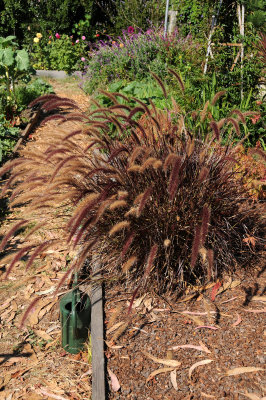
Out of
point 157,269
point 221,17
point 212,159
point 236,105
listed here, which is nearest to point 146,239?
point 157,269

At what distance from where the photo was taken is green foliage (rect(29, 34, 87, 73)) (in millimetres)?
10477

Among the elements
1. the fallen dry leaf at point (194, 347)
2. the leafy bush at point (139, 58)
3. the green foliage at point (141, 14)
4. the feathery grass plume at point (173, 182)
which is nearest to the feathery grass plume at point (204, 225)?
the feathery grass plume at point (173, 182)

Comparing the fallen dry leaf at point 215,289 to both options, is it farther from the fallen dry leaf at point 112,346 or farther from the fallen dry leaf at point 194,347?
the fallen dry leaf at point 112,346

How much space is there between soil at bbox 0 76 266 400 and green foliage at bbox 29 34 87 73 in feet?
27.1

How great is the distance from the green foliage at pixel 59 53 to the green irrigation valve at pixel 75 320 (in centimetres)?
854

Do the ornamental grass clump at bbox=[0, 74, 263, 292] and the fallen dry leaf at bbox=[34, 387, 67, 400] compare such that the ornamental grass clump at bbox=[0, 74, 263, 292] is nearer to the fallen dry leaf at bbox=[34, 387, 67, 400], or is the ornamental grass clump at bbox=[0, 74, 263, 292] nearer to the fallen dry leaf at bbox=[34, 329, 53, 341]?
the fallen dry leaf at bbox=[34, 329, 53, 341]

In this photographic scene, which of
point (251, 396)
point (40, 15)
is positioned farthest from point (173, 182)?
point (40, 15)

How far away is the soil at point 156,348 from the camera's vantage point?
2410 mm

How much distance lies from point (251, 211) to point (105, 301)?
4.28 ft

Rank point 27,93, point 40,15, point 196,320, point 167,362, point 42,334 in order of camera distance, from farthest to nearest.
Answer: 1. point 40,15
2. point 27,93
3. point 42,334
4. point 196,320
5. point 167,362

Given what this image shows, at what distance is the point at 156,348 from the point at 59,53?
9.41 m

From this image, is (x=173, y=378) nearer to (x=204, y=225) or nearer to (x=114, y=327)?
(x=114, y=327)

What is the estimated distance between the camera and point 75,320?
9.02 feet

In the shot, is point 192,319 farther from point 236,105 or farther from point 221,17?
point 221,17
